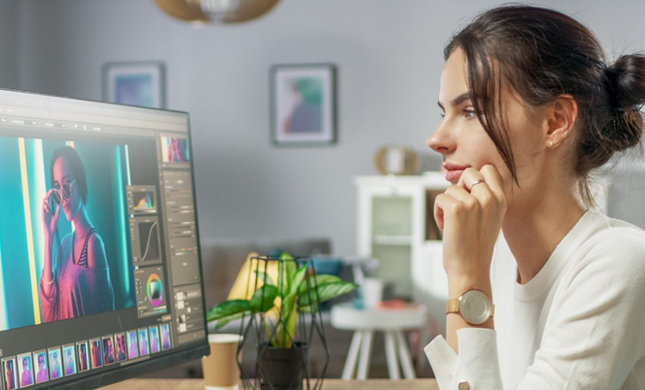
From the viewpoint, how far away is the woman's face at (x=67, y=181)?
865mm

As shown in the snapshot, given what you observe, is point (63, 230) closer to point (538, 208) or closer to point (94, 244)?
point (94, 244)

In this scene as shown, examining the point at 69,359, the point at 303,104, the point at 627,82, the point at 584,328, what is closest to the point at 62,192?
the point at 69,359

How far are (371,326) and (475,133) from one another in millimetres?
2808

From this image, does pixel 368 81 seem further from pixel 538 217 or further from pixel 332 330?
pixel 538 217

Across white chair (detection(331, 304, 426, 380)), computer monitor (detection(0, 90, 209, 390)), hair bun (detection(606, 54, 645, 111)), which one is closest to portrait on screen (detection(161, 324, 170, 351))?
computer monitor (detection(0, 90, 209, 390))

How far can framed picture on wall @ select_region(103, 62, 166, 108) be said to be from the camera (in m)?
5.94

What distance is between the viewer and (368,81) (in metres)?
5.82

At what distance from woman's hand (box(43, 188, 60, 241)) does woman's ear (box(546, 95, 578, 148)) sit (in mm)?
709

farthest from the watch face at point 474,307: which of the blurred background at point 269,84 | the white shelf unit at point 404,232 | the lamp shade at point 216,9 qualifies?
the blurred background at point 269,84

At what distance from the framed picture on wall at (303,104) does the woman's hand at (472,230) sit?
15.8 ft

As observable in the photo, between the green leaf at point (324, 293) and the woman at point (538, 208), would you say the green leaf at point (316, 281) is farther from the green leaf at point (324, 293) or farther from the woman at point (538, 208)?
the woman at point (538, 208)

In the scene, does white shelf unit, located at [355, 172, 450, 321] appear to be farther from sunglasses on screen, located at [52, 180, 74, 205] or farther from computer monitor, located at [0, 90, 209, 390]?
sunglasses on screen, located at [52, 180, 74, 205]

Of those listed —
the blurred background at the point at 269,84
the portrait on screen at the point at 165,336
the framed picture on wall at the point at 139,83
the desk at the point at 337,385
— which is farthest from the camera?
the framed picture on wall at the point at 139,83

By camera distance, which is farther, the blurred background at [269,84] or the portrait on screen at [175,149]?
the blurred background at [269,84]
